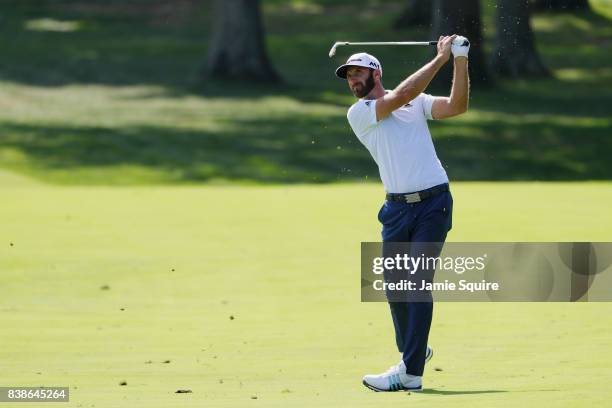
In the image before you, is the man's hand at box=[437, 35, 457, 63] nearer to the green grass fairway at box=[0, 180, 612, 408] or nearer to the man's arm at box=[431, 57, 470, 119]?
the man's arm at box=[431, 57, 470, 119]

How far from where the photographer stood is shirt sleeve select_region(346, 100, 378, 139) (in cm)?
823

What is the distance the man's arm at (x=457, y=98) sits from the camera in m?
8.02

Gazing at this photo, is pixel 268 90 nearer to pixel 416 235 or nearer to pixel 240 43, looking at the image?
pixel 240 43

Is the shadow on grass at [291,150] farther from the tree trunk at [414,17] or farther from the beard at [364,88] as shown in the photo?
the tree trunk at [414,17]

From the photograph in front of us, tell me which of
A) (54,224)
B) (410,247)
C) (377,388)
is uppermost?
(54,224)

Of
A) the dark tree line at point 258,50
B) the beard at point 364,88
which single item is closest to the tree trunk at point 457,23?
the dark tree line at point 258,50

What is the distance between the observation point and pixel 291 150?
97.2ft

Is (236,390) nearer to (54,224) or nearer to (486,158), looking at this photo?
(54,224)

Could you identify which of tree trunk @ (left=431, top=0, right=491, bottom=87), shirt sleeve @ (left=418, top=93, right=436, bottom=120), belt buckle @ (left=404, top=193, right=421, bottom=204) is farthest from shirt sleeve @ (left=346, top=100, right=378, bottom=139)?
tree trunk @ (left=431, top=0, right=491, bottom=87)

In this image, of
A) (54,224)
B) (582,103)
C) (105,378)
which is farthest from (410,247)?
(582,103)

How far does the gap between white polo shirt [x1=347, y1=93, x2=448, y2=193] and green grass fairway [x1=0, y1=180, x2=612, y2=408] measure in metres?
1.16

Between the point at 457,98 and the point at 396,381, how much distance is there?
1.60 m

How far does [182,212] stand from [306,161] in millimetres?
10827

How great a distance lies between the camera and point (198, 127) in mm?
32281
